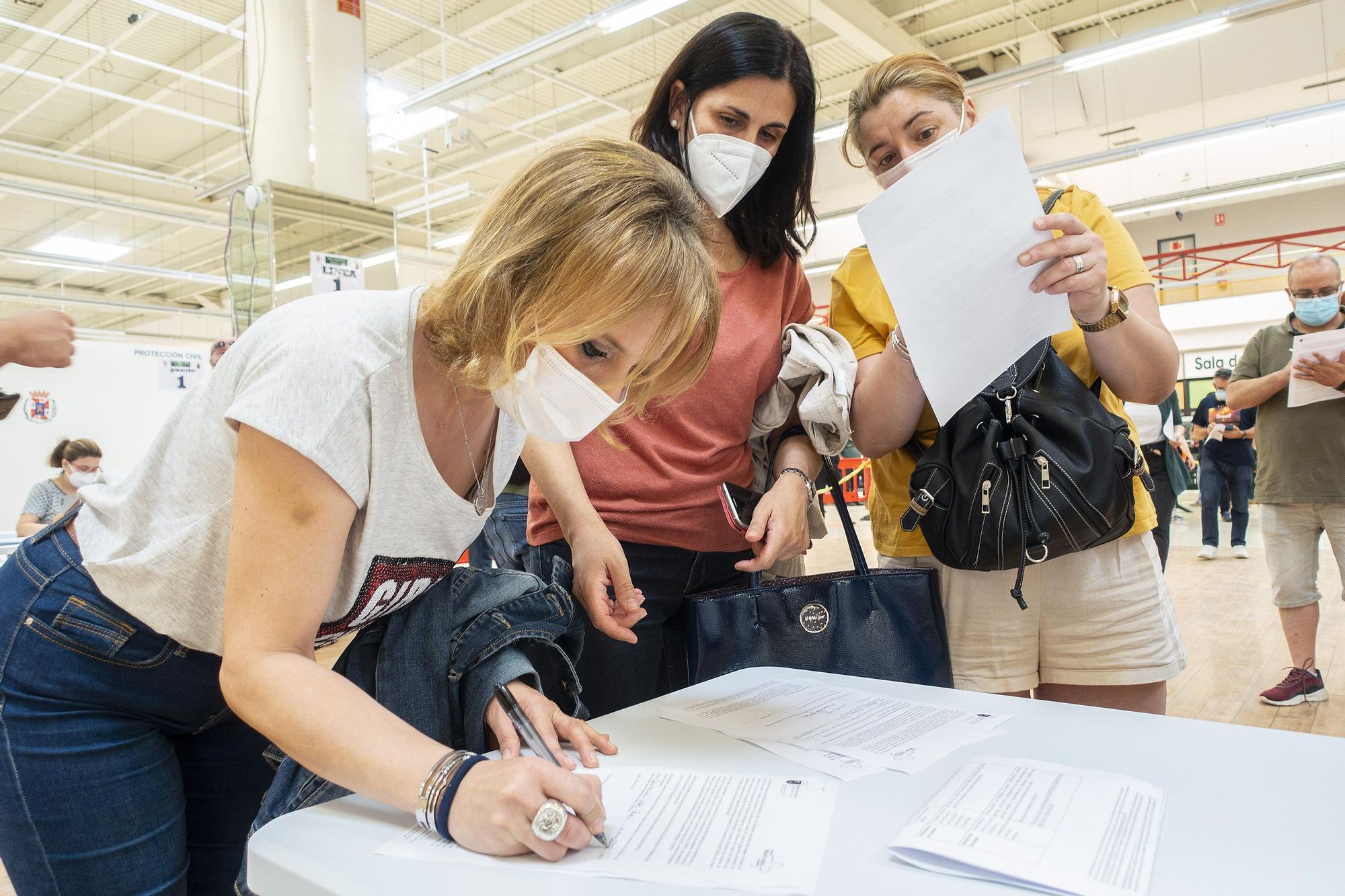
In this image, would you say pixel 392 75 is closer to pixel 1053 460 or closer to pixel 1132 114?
pixel 1132 114

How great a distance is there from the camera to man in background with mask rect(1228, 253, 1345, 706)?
123 inches

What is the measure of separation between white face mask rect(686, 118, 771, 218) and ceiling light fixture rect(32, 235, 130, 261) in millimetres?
14668

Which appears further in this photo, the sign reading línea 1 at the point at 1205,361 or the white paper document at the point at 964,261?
the sign reading línea 1 at the point at 1205,361

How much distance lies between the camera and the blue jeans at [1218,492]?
6.12 metres

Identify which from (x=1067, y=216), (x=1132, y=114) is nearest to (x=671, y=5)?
(x=1067, y=216)

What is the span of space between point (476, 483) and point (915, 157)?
0.69 metres

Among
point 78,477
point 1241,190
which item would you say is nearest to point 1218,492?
point 1241,190

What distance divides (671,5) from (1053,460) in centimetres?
497

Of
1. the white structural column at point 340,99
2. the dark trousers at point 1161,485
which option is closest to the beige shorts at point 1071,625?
the dark trousers at point 1161,485

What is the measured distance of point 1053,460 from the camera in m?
1.12

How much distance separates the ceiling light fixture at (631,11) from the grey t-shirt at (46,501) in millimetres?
4014

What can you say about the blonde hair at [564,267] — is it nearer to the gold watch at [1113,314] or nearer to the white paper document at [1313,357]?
the gold watch at [1113,314]

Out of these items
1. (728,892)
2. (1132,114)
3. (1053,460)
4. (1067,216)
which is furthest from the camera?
(1132,114)

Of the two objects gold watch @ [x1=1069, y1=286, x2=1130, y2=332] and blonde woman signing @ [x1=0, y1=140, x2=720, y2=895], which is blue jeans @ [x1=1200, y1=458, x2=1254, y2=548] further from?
blonde woman signing @ [x1=0, y1=140, x2=720, y2=895]
